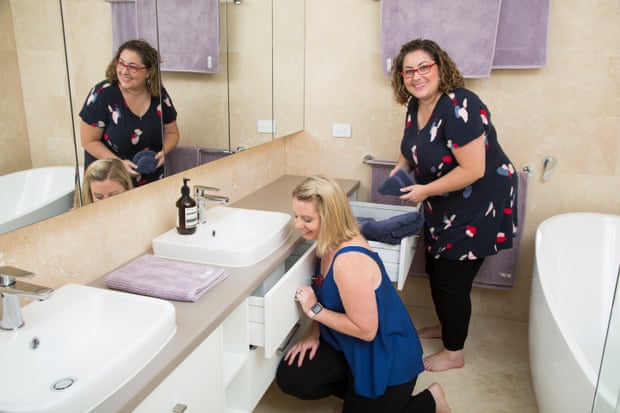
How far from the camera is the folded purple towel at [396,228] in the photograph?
7.02 ft

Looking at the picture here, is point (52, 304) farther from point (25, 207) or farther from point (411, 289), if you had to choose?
point (411, 289)

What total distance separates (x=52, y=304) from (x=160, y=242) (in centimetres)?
48

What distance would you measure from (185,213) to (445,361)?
1.49m

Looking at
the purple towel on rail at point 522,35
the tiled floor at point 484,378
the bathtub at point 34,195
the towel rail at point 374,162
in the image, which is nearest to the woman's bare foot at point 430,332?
the tiled floor at point 484,378

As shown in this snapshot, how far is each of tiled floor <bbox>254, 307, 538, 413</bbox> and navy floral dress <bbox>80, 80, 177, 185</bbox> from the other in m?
1.15

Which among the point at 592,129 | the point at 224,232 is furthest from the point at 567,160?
the point at 224,232

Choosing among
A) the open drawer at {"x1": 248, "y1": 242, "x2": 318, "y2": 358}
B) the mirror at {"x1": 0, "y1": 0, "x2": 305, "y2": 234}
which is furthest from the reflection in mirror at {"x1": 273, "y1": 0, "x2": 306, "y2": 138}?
the open drawer at {"x1": 248, "y1": 242, "x2": 318, "y2": 358}

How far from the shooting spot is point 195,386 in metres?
1.37

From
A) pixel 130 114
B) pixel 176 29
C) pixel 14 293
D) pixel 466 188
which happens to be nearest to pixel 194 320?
pixel 14 293

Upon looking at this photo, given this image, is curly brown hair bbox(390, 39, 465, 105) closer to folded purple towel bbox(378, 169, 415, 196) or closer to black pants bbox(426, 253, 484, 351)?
folded purple towel bbox(378, 169, 415, 196)

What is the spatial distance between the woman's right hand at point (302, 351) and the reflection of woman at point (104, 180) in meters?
0.81

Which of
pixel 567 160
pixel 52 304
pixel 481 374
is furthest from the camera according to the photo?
pixel 567 160

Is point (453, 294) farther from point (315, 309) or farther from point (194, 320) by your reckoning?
point (194, 320)

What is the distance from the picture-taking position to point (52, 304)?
133 cm
